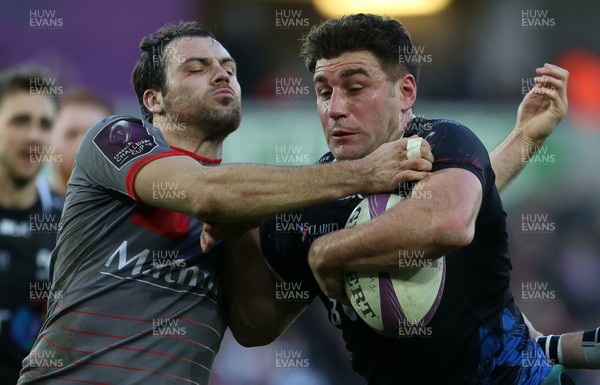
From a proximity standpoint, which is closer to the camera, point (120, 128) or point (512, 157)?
point (120, 128)

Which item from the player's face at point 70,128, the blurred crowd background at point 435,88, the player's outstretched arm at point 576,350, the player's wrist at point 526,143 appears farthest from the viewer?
the blurred crowd background at point 435,88

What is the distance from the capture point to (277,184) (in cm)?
391

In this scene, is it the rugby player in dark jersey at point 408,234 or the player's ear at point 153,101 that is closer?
the rugby player in dark jersey at point 408,234

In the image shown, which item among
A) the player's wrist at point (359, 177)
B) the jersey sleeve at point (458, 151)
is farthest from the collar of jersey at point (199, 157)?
the jersey sleeve at point (458, 151)

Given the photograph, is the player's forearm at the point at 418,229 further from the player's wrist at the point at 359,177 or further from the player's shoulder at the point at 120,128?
the player's shoulder at the point at 120,128

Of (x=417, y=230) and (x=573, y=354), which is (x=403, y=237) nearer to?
(x=417, y=230)

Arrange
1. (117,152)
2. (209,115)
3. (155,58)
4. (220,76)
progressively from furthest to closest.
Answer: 1. (155,58)
2. (220,76)
3. (209,115)
4. (117,152)

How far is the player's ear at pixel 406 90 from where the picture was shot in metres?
4.47

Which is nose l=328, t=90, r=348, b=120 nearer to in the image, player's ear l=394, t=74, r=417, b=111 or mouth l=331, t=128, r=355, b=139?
mouth l=331, t=128, r=355, b=139

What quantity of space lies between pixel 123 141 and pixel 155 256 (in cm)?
61

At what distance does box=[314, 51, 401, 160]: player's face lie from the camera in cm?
427

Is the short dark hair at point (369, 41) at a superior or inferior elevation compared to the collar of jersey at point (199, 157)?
superior

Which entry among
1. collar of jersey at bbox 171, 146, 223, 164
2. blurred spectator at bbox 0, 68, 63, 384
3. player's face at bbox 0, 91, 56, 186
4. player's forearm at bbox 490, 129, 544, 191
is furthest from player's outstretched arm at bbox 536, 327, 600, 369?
player's face at bbox 0, 91, 56, 186

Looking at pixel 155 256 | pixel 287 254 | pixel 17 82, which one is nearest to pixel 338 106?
pixel 287 254
